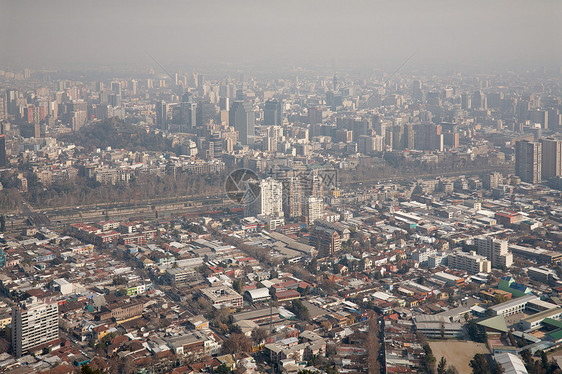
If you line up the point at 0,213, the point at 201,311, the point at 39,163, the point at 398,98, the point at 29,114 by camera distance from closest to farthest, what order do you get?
the point at 201,311
the point at 0,213
the point at 39,163
the point at 29,114
the point at 398,98

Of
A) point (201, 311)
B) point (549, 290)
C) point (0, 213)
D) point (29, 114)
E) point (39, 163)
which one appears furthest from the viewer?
point (29, 114)

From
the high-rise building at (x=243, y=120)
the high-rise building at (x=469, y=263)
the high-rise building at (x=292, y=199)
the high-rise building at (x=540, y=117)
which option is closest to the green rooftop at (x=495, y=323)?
the high-rise building at (x=469, y=263)

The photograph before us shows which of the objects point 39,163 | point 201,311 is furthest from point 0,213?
point 201,311

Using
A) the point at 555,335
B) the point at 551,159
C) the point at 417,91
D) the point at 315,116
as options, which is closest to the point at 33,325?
the point at 555,335

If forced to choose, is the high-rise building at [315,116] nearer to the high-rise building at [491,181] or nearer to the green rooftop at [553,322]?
the high-rise building at [491,181]

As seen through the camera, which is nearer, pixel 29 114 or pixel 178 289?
pixel 178 289

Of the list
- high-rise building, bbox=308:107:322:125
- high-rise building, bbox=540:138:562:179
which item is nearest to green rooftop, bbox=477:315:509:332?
high-rise building, bbox=540:138:562:179

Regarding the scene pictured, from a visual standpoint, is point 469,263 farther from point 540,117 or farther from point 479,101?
point 479,101

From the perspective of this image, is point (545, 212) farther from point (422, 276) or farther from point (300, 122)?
point (300, 122)
